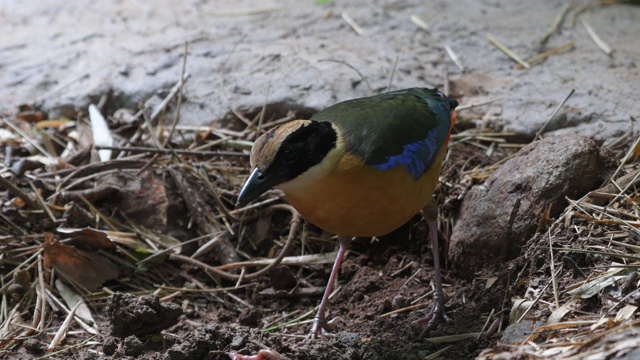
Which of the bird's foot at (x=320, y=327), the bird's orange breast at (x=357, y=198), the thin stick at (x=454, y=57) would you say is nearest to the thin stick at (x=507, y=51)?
the thin stick at (x=454, y=57)

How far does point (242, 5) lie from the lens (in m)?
7.88

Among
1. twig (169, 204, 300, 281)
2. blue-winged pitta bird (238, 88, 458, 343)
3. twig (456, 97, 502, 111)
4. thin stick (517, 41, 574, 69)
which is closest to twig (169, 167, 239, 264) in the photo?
twig (169, 204, 300, 281)

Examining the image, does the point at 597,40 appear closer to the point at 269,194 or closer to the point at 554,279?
the point at 269,194

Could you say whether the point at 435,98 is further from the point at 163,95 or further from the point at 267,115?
the point at 163,95

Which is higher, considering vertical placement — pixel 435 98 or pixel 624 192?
pixel 435 98

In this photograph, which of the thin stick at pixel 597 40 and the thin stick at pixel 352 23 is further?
the thin stick at pixel 352 23

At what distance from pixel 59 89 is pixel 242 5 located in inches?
92.0

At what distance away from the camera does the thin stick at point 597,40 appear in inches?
250

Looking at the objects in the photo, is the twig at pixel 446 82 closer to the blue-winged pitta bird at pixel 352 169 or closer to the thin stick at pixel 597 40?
the thin stick at pixel 597 40

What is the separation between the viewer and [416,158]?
4062mm

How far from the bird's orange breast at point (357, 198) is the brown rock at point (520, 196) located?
0.54 m

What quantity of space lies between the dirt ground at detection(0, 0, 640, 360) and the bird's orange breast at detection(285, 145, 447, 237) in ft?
1.96

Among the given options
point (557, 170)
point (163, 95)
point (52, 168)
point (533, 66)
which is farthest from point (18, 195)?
point (533, 66)

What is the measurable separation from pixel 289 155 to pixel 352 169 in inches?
13.0
